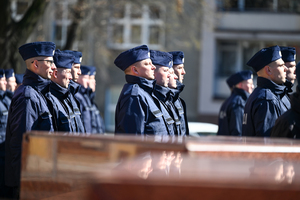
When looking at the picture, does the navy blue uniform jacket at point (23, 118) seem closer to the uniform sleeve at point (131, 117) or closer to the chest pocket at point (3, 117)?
the uniform sleeve at point (131, 117)

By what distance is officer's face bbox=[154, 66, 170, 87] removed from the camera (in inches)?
205

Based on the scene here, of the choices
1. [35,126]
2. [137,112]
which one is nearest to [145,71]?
[137,112]

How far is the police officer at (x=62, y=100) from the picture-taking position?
191 inches

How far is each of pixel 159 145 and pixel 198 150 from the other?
0.20 metres

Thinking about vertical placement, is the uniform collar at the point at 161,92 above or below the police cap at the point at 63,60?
below

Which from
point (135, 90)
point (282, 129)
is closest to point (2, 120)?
point (135, 90)

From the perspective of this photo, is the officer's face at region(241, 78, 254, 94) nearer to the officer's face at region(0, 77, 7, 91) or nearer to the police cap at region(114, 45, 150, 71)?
the police cap at region(114, 45, 150, 71)

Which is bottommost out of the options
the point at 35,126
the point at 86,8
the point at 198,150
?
the point at 35,126

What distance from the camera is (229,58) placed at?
22.2 m

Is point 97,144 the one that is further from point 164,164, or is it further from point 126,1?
point 126,1

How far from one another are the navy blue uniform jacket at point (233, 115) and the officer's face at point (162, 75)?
8.12 feet

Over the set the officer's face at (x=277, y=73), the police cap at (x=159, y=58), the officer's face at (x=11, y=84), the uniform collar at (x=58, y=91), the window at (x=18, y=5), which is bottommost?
the officer's face at (x=11, y=84)


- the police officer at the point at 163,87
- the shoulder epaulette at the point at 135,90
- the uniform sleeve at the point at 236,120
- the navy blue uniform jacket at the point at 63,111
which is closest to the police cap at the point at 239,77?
the uniform sleeve at the point at 236,120

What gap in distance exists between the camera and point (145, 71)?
4738mm
